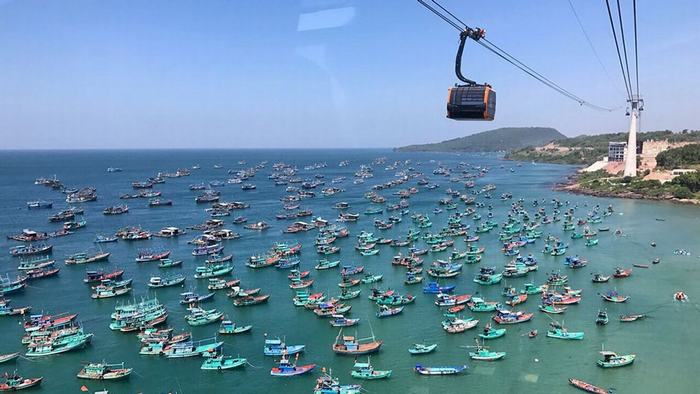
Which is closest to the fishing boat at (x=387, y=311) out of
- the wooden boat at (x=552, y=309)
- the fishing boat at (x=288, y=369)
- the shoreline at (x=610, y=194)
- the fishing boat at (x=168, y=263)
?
the fishing boat at (x=288, y=369)

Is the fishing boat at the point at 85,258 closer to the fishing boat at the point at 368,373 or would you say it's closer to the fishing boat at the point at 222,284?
the fishing boat at the point at 222,284

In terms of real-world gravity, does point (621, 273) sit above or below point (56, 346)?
above

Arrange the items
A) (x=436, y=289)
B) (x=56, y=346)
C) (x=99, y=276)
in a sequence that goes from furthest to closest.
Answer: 1. (x=99, y=276)
2. (x=436, y=289)
3. (x=56, y=346)

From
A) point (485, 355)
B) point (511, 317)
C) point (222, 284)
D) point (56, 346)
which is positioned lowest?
point (56, 346)

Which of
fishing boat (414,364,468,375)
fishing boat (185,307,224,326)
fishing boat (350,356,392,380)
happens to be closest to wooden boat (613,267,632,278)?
fishing boat (414,364,468,375)

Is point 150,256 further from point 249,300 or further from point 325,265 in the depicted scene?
point 249,300

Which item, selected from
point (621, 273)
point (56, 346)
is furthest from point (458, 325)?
point (56, 346)

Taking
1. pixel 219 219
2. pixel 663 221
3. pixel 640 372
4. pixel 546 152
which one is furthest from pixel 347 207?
pixel 546 152

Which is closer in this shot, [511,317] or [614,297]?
[511,317]
